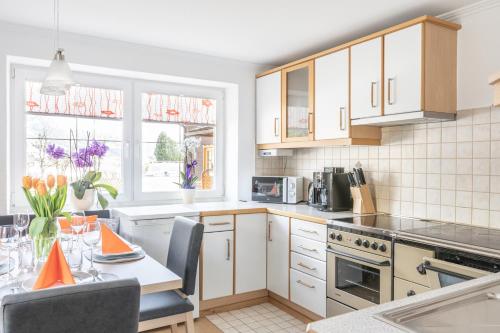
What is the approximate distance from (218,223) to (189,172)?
2.49 feet

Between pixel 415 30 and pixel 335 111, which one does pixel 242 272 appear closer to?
pixel 335 111

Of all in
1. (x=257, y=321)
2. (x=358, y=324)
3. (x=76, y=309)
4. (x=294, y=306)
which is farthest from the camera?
(x=294, y=306)

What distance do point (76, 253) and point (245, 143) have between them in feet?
8.04

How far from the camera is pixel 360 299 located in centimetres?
261

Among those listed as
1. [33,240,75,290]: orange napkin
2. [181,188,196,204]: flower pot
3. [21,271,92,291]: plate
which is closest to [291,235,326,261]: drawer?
[181,188,196,204]: flower pot

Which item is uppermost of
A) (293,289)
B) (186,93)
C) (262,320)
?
(186,93)

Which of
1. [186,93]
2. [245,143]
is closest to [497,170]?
[245,143]

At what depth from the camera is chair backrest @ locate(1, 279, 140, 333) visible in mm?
1105

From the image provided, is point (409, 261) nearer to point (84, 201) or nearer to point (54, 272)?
point (54, 272)

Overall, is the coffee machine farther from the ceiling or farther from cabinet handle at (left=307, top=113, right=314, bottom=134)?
the ceiling

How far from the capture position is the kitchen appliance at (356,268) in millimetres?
2434

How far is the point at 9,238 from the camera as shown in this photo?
1761mm

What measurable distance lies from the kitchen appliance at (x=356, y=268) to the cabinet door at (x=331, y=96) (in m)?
0.79

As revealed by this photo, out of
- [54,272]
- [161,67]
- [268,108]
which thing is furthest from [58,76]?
[268,108]
